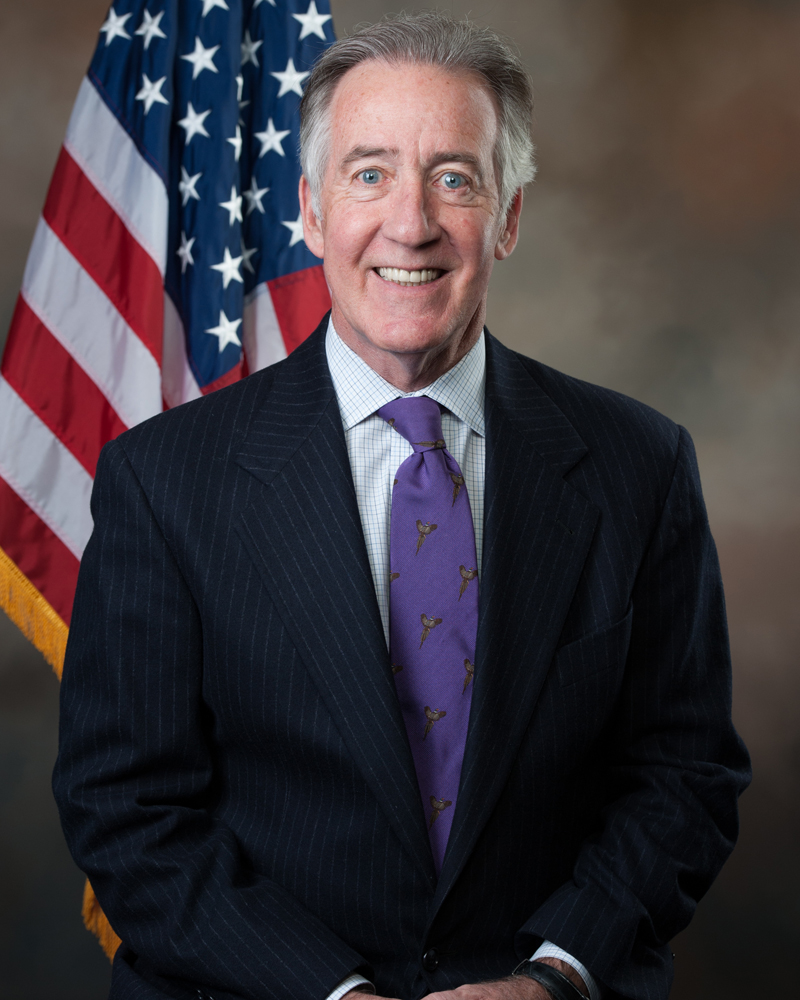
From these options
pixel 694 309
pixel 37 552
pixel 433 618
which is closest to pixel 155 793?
pixel 433 618

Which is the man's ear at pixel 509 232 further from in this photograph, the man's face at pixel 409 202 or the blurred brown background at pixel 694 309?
the blurred brown background at pixel 694 309

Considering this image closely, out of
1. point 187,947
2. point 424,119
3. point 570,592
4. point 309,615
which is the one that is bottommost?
point 187,947

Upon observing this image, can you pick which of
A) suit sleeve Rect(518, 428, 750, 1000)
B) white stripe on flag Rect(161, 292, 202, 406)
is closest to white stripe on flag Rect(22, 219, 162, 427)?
white stripe on flag Rect(161, 292, 202, 406)

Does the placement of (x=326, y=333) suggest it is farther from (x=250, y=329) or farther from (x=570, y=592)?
(x=250, y=329)

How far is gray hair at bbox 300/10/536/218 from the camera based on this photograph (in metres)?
1.78

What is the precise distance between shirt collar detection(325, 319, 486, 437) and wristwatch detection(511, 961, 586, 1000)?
0.90 metres

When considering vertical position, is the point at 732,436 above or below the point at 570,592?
above

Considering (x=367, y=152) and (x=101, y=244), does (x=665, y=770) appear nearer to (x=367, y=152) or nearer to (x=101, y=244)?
(x=367, y=152)

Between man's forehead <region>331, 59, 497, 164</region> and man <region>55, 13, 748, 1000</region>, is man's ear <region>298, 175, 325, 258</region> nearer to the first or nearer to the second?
man <region>55, 13, 748, 1000</region>

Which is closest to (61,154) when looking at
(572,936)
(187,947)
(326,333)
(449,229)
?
(326,333)

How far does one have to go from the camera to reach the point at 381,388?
187 cm

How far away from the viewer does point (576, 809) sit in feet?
6.02

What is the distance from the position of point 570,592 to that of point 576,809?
15.1 inches

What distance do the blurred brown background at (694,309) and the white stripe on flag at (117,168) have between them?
60 centimetres
